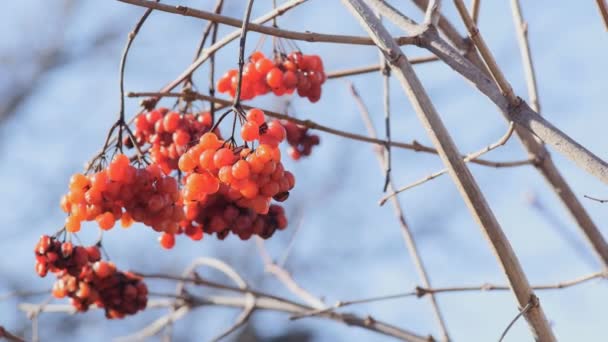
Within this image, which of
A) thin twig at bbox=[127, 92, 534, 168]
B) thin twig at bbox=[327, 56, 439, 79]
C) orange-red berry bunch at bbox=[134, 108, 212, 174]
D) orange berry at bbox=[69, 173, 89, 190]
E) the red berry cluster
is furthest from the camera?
the red berry cluster

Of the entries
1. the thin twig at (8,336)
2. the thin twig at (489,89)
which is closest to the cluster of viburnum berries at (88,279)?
the thin twig at (8,336)

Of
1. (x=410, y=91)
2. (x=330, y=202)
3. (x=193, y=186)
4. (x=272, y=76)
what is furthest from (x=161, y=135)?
(x=330, y=202)

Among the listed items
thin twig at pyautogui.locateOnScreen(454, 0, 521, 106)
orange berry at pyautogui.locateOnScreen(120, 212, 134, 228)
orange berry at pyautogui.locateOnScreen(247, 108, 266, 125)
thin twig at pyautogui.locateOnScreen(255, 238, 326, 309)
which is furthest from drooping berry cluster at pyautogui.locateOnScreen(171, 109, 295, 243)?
thin twig at pyautogui.locateOnScreen(255, 238, 326, 309)

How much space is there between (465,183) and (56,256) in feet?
3.13

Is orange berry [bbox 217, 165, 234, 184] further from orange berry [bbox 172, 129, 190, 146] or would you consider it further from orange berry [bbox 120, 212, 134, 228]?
orange berry [bbox 172, 129, 190, 146]

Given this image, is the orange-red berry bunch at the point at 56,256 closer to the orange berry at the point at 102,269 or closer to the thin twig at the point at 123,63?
the orange berry at the point at 102,269

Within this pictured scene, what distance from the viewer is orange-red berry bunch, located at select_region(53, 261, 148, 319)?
6.40 ft

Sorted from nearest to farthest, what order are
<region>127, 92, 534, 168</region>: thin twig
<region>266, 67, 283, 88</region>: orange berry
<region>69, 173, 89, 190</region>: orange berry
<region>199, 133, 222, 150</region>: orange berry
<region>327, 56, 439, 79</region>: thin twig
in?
<region>199, 133, 222, 150</region>: orange berry, <region>69, 173, 89, 190</region>: orange berry, <region>127, 92, 534, 168</region>: thin twig, <region>266, 67, 283, 88</region>: orange berry, <region>327, 56, 439, 79</region>: thin twig

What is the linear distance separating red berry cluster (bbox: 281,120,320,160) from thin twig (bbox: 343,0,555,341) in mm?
915

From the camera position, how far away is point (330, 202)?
29.6 ft

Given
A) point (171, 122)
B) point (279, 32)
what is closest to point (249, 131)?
point (279, 32)

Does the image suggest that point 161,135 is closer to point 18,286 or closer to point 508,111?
point 508,111

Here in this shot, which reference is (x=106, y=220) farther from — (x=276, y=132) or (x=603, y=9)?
(x=603, y=9)

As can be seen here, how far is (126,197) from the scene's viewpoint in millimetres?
1484
